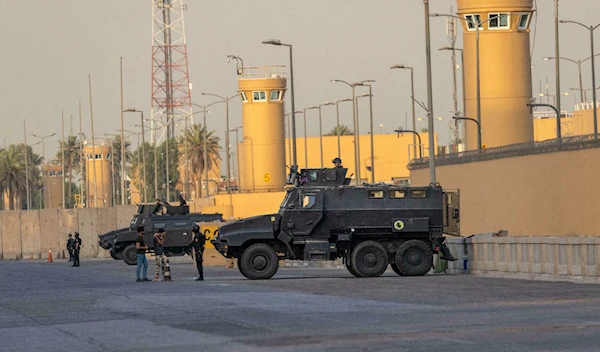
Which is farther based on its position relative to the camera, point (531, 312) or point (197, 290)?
point (197, 290)

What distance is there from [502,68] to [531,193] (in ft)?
56.1

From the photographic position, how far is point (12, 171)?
147m

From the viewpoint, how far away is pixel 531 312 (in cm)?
1944

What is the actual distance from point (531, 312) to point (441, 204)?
16243 mm

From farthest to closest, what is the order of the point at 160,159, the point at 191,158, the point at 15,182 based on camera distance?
the point at 160,159 < the point at 15,182 < the point at 191,158

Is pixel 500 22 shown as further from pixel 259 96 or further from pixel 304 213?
pixel 259 96

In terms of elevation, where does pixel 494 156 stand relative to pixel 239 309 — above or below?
above

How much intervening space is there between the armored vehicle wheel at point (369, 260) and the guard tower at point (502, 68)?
1386 inches

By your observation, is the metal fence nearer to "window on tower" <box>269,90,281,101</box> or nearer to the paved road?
the paved road

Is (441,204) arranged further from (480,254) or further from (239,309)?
(239,309)

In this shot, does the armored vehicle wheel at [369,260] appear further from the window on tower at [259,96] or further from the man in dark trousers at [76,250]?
the window on tower at [259,96]

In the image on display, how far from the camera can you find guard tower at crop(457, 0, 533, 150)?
227ft

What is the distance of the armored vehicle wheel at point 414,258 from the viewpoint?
35.1 meters

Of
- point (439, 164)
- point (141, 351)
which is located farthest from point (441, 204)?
point (439, 164)
